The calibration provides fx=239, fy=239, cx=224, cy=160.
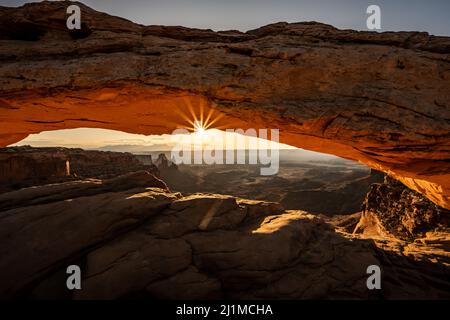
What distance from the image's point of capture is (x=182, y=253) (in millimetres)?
6551

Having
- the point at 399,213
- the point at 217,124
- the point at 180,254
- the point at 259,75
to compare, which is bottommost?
the point at 399,213

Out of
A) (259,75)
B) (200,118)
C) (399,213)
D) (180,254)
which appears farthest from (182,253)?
(399,213)

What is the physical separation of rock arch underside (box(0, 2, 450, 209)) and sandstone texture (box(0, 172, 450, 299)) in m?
3.33

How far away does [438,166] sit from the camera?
852 centimetres

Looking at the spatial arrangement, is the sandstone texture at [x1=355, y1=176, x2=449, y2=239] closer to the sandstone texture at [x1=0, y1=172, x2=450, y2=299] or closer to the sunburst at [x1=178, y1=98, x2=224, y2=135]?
the sandstone texture at [x1=0, y1=172, x2=450, y2=299]

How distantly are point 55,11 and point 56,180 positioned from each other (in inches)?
638

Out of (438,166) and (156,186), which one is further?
(156,186)

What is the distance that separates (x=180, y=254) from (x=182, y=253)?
0.06m

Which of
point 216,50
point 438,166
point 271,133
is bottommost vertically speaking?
point 438,166

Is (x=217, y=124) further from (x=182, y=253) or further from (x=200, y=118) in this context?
(x=182, y=253)

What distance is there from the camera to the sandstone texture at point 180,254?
18.8 feet

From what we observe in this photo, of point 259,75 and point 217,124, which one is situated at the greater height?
point 259,75
